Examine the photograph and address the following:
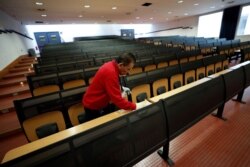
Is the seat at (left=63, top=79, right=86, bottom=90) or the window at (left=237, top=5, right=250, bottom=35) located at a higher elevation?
the window at (left=237, top=5, right=250, bottom=35)

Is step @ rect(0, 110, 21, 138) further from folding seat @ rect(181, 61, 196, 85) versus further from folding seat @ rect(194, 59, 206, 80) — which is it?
folding seat @ rect(194, 59, 206, 80)

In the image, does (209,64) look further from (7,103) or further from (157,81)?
(7,103)

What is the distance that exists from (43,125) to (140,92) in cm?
149

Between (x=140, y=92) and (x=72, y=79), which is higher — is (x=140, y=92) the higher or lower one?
the lower one

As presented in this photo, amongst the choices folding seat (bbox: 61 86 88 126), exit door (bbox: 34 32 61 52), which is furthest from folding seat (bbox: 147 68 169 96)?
exit door (bbox: 34 32 61 52)

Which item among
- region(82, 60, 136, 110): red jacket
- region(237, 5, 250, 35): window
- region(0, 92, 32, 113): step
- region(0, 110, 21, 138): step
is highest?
region(237, 5, 250, 35): window

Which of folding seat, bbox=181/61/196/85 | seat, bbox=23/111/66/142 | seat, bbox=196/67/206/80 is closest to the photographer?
seat, bbox=23/111/66/142

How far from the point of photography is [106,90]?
134 cm

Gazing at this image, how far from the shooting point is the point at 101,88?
139 cm

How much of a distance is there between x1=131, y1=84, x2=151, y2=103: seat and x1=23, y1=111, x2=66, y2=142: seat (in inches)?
44.7

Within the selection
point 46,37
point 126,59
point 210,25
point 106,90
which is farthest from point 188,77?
point 46,37

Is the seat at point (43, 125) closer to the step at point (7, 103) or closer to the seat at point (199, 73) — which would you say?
the step at point (7, 103)

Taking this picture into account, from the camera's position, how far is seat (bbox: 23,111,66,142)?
149 cm

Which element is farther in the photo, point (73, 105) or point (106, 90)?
point (73, 105)
